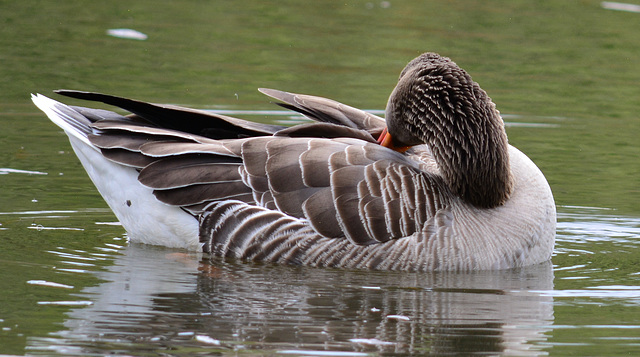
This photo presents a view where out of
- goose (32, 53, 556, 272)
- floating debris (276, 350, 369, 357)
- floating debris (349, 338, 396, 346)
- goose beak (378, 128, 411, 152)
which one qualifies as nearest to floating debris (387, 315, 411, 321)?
floating debris (349, 338, 396, 346)

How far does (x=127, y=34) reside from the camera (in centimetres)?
1844

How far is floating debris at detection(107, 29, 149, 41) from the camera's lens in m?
18.2

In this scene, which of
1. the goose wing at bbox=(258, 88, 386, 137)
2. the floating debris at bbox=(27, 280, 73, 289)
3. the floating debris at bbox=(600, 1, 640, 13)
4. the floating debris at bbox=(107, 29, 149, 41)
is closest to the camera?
the floating debris at bbox=(27, 280, 73, 289)

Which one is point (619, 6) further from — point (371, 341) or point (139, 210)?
point (371, 341)

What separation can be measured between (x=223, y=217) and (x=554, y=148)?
18.1 feet

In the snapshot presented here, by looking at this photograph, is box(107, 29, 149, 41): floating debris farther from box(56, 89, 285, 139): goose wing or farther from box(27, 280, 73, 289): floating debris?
box(27, 280, 73, 289): floating debris

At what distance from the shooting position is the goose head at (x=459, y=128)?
8914 mm

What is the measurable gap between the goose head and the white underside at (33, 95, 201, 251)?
2.08m

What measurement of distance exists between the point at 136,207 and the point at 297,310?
2.37 m

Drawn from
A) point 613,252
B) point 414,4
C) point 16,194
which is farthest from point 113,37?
point 613,252

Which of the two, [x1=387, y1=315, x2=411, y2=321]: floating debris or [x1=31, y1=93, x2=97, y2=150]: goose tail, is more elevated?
[x1=31, y1=93, x2=97, y2=150]: goose tail

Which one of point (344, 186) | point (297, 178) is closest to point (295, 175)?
point (297, 178)

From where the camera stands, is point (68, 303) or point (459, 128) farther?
point (459, 128)

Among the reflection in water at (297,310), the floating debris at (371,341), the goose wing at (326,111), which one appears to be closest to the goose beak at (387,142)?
the goose wing at (326,111)
